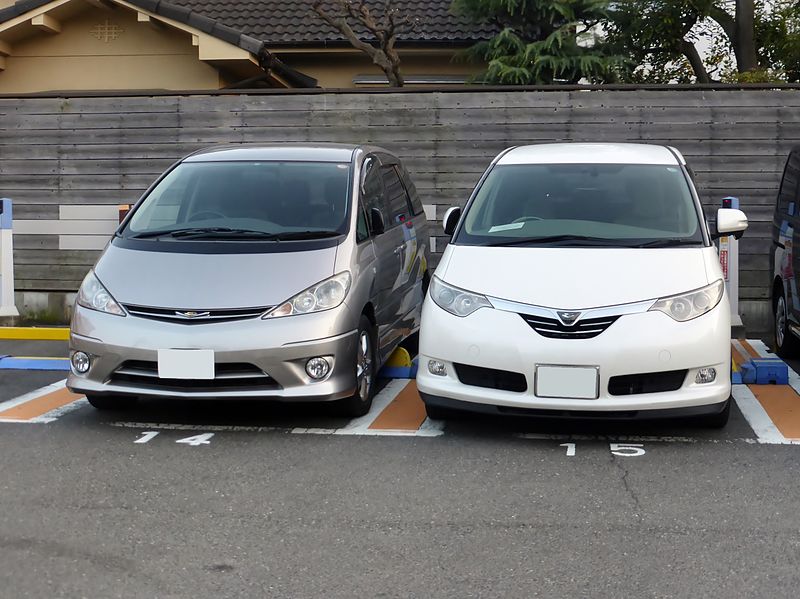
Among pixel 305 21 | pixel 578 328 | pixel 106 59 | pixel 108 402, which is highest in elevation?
pixel 305 21

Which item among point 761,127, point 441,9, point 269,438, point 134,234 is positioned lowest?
point 269,438

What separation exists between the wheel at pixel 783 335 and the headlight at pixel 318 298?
13.1 ft

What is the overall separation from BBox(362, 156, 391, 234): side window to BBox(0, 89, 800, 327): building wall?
2.75 metres

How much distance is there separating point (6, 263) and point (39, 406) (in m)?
3.45

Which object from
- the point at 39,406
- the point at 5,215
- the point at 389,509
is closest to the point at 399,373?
the point at 39,406

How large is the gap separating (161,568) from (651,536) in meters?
1.94

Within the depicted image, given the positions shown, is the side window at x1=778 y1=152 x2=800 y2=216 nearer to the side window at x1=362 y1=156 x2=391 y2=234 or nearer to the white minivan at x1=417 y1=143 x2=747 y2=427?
the white minivan at x1=417 y1=143 x2=747 y2=427

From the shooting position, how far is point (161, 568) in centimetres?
380

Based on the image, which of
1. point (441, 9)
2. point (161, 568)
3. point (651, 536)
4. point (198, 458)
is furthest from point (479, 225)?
point (441, 9)

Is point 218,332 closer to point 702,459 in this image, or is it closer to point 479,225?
point 479,225

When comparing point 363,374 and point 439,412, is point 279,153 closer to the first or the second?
point 363,374

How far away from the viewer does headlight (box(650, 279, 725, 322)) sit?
18.0 feet

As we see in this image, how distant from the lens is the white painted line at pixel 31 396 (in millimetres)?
6684

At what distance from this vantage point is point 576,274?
5.70 m
